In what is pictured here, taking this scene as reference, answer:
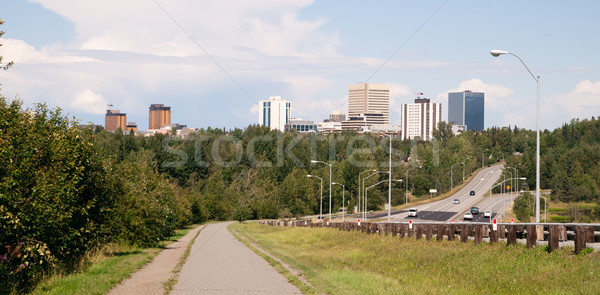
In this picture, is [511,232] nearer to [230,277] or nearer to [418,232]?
[230,277]

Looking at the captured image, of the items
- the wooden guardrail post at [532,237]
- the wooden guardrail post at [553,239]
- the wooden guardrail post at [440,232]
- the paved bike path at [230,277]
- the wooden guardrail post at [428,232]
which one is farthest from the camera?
the wooden guardrail post at [428,232]

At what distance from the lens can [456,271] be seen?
65.2 ft

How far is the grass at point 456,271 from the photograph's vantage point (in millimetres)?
15586

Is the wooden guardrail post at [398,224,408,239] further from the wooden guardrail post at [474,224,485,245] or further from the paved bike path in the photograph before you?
the paved bike path

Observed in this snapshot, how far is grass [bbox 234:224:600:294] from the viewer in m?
15.6

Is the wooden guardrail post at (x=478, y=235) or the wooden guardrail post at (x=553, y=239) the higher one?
the wooden guardrail post at (x=553, y=239)

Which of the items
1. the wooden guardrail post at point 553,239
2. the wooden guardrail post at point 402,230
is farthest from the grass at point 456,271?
the wooden guardrail post at point 402,230

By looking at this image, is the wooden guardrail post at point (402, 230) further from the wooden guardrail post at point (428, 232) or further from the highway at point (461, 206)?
the highway at point (461, 206)

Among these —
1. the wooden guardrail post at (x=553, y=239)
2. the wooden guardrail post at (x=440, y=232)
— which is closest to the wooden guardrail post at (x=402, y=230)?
the wooden guardrail post at (x=440, y=232)

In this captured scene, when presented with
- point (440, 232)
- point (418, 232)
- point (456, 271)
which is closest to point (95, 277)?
point (456, 271)

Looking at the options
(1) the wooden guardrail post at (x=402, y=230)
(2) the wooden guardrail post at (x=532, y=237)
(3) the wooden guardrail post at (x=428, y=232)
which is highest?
(2) the wooden guardrail post at (x=532, y=237)

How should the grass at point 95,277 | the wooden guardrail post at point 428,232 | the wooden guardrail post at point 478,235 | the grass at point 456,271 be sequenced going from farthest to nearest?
the wooden guardrail post at point 428,232
the wooden guardrail post at point 478,235
the grass at point 95,277
the grass at point 456,271

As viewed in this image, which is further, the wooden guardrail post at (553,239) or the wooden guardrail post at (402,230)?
the wooden guardrail post at (402,230)

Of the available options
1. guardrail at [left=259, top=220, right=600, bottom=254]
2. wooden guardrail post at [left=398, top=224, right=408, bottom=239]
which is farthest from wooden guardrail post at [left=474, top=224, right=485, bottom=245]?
wooden guardrail post at [left=398, top=224, right=408, bottom=239]
